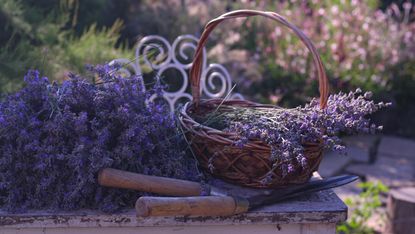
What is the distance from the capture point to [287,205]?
5.33ft

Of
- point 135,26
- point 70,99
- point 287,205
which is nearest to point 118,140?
point 70,99

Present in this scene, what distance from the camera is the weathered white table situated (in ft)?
4.99

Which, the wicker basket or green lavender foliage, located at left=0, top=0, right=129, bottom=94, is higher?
green lavender foliage, located at left=0, top=0, right=129, bottom=94

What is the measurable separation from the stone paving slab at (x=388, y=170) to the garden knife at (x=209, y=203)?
288 cm

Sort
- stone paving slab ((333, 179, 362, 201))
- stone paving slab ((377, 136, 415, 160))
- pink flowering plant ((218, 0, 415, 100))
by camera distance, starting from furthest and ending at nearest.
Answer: pink flowering plant ((218, 0, 415, 100)), stone paving slab ((377, 136, 415, 160)), stone paving slab ((333, 179, 362, 201))

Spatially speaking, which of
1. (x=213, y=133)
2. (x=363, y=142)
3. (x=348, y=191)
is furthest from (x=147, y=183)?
(x=363, y=142)

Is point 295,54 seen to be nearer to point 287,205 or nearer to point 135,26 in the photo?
point 135,26

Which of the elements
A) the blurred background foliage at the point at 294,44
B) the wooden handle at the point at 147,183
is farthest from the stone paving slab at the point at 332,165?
the wooden handle at the point at 147,183

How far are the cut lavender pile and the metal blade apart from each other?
0.22 ft

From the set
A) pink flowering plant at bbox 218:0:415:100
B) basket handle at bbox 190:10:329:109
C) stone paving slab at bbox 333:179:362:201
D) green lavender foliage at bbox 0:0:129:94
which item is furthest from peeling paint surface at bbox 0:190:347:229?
pink flowering plant at bbox 218:0:415:100

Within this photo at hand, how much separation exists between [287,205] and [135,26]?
337 centimetres

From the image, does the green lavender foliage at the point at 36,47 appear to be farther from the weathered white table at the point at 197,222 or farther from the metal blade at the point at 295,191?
the metal blade at the point at 295,191

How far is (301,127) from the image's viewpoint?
63.4 inches

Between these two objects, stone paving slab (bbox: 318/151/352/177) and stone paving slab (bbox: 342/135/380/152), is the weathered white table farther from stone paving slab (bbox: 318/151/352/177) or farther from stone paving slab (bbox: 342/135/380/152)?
stone paving slab (bbox: 342/135/380/152)
